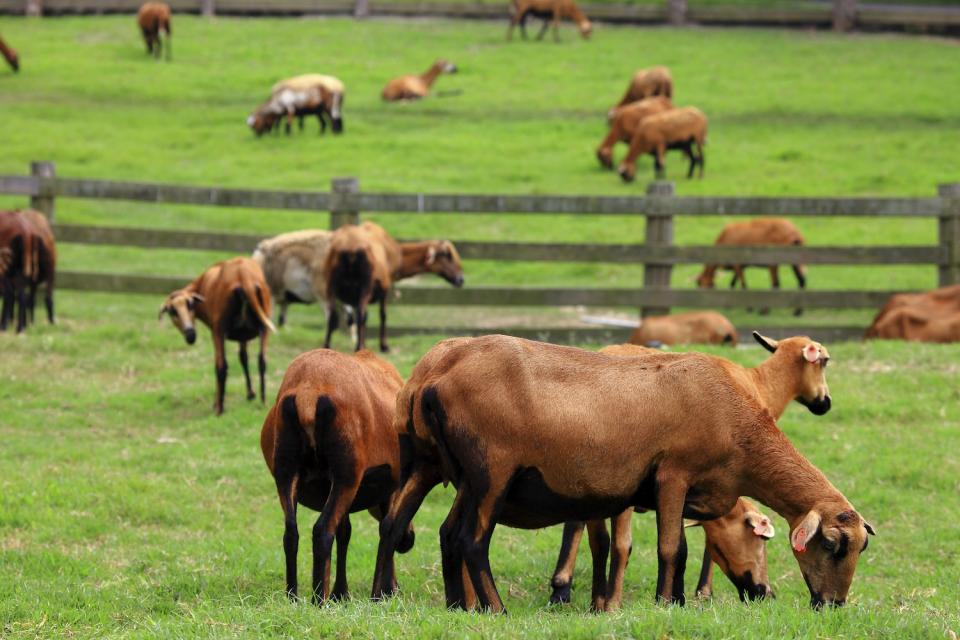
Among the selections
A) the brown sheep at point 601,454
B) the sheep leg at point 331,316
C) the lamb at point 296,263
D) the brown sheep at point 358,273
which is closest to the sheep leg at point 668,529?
the brown sheep at point 601,454

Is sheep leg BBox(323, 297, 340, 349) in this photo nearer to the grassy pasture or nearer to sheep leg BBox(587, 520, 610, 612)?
the grassy pasture

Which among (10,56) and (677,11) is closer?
(10,56)

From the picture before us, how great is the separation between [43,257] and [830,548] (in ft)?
35.6

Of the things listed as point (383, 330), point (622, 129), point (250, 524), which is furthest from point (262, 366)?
point (622, 129)

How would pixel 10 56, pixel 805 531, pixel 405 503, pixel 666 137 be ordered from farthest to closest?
1. pixel 10 56
2. pixel 666 137
3. pixel 405 503
4. pixel 805 531

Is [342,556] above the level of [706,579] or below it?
above

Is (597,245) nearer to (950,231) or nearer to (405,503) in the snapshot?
(950,231)

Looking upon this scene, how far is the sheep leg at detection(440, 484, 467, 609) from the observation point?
6477 millimetres

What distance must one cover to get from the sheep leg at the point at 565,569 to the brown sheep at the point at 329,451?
90cm

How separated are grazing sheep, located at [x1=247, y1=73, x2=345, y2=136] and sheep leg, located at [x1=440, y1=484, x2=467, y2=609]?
70.3 feet

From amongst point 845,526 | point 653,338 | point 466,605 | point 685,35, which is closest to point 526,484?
point 466,605

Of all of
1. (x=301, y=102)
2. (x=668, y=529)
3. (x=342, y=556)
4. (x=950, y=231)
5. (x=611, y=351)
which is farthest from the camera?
(x=301, y=102)

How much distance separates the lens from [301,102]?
2711 centimetres

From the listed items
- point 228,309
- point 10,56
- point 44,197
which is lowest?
point 228,309
